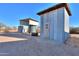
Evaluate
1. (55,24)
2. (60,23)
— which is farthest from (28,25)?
(60,23)

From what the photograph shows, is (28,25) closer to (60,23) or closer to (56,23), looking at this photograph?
(56,23)

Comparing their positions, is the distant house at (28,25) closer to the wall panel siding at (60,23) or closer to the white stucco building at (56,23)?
the white stucco building at (56,23)

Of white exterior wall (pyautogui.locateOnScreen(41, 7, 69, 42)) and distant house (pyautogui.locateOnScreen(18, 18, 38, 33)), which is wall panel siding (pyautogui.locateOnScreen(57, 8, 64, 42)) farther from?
distant house (pyautogui.locateOnScreen(18, 18, 38, 33))

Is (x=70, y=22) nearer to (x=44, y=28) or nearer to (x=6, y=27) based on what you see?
(x=44, y=28)

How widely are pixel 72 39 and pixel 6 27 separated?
3.70 meters

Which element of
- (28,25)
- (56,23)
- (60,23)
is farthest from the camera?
(28,25)

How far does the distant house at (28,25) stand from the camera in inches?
311

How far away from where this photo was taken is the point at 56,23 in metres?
8.10

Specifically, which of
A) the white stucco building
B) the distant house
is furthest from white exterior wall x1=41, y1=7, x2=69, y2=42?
the distant house

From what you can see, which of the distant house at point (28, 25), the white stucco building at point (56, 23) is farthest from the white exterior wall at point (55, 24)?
the distant house at point (28, 25)

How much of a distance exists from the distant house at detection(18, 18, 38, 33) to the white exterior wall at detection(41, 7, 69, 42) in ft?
2.18

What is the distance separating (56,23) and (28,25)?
163cm

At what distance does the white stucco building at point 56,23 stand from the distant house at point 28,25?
55cm

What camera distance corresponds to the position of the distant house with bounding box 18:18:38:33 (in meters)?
7.89
